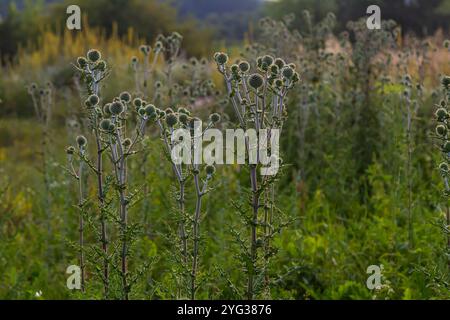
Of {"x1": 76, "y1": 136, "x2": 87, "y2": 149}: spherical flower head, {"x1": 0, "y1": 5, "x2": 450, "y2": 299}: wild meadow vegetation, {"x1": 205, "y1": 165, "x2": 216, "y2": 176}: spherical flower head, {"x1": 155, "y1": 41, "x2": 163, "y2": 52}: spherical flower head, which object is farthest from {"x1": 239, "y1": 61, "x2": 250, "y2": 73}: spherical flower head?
{"x1": 155, "y1": 41, "x2": 163, "y2": 52}: spherical flower head

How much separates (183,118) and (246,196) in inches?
18.6

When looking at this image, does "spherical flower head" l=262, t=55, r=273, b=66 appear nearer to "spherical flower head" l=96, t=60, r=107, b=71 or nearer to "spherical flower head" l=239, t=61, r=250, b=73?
"spherical flower head" l=239, t=61, r=250, b=73

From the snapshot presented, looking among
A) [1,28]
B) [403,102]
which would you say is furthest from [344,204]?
[1,28]

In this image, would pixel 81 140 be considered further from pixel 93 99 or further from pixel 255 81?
pixel 255 81

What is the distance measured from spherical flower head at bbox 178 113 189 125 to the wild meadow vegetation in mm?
10

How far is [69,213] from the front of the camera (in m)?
5.09

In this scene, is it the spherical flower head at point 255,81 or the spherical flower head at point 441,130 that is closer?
the spherical flower head at point 255,81

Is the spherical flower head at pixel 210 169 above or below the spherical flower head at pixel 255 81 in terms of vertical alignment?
below

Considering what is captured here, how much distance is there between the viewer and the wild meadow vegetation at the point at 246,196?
8.47ft

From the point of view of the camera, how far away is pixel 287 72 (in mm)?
2543

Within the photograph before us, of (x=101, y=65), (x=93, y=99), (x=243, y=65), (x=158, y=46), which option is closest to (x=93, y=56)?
(x=101, y=65)

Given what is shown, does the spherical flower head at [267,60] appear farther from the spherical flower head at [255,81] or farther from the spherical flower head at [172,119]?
the spherical flower head at [172,119]

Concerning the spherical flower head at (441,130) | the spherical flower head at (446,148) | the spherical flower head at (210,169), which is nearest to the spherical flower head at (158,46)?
the spherical flower head at (210,169)
